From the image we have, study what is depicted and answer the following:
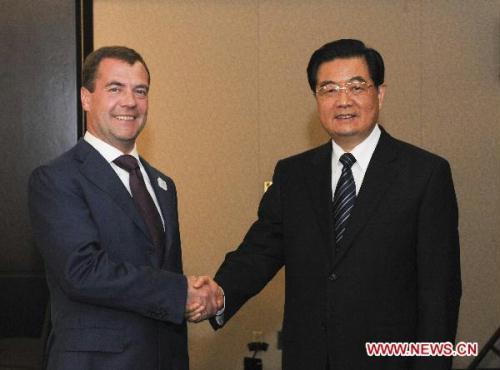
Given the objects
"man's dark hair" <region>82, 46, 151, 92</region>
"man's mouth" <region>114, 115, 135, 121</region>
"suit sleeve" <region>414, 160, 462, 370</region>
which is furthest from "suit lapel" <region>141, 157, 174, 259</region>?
"suit sleeve" <region>414, 160, 462, 370</region>

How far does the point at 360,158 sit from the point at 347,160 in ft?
0.17

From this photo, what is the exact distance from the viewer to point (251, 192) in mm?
4789

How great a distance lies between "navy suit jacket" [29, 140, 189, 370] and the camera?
215 cm

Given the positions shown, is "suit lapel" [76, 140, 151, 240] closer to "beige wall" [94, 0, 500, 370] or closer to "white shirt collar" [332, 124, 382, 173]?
"white shirt collar" [332, 124, 382, 173]

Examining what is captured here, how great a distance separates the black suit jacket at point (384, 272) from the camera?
233 centimetres

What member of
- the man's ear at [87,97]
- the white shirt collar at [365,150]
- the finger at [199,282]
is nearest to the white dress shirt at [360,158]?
the white shirt collar at [365,150]

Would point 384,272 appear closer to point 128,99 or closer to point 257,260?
point 257,260

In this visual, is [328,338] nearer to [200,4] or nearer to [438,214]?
[438,214]

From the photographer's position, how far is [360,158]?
2.56 m

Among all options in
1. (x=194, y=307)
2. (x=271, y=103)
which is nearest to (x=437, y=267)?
(x=194, y=307)

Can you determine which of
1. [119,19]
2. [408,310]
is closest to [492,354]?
[408,310]

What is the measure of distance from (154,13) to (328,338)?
3.05 metres

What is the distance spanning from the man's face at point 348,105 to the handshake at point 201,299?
30.3 inches

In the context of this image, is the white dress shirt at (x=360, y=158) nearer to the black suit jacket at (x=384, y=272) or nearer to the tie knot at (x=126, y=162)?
the black suit jacket at (x=384, y=272)
